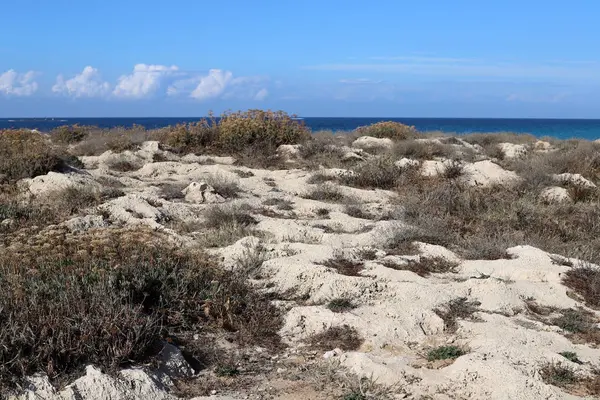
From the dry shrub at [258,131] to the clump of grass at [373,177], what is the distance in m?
3.99

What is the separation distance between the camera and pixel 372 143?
60.6ft

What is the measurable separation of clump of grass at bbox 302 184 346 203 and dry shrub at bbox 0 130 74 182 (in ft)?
16.3

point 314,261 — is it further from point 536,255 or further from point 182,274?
point 536,255

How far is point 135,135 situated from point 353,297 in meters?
13.4

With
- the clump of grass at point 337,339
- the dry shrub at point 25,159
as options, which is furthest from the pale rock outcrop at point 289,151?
the clump of grass at point 337,339

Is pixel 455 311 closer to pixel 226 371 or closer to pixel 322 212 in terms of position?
pixel 226 371

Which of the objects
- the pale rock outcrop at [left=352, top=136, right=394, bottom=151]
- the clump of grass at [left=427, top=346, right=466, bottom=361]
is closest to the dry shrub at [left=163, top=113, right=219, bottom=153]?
the pale rock outcrop at [left=352, top=136, right=394, bottom=151]

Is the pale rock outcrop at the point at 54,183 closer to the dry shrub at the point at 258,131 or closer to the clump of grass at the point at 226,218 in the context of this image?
the clump of grass at the point at 226,218

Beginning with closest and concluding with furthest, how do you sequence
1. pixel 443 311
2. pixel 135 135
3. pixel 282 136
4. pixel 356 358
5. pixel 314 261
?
pixel 356 358 < pixel 443 311 < pixel 314 261 < pixel 282 136 < pixel 135 135

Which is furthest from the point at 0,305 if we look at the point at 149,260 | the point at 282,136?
the point at 282,136

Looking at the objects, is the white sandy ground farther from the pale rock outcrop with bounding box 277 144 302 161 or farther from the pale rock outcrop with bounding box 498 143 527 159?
the pale rock outcrop with bounding box 498 143 527 159

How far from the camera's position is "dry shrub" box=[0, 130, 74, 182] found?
11.0 metres

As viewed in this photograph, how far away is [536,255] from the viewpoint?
282 inches

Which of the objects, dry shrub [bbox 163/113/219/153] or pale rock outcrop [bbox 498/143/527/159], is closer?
dry shrub [bbox 163/113/219/153]
